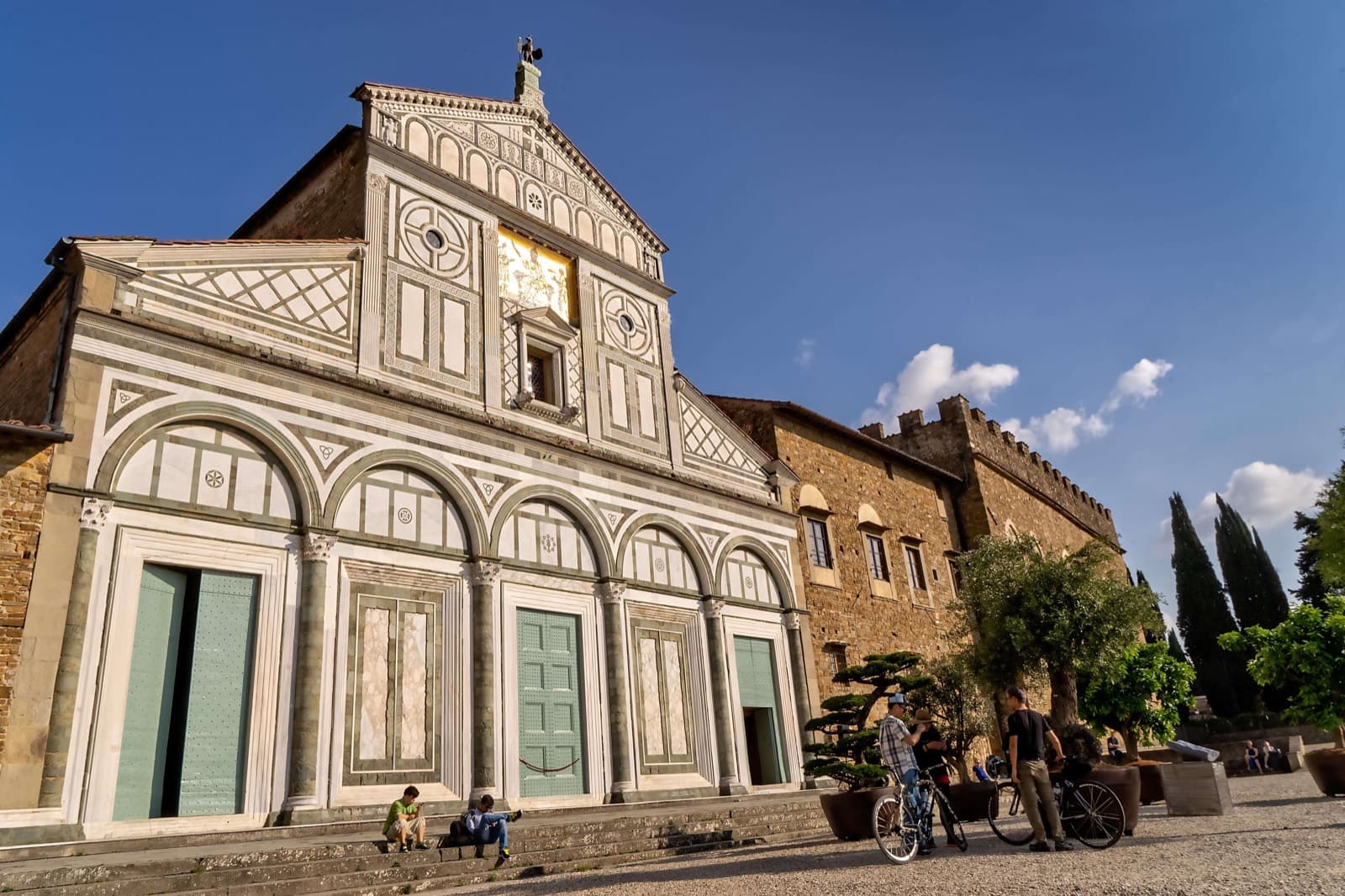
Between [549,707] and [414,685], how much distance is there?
2586 millimetres

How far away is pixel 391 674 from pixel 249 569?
8.21 feet

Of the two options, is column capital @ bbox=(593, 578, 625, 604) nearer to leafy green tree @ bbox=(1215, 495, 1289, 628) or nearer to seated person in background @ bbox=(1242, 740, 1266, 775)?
seated person in background @ bbox=(1242, 740, 1266, 775)

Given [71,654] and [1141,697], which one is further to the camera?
[1141,697]

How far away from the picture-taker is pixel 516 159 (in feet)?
60.6

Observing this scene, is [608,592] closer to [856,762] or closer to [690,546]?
[690,546]

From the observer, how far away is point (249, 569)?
11.6 m

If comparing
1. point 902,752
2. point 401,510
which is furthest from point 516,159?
point 902,752

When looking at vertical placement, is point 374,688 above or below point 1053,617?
below

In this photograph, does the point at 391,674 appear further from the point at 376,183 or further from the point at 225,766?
the point at 376,183

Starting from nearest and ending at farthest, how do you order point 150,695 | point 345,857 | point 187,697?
point 345,857, point 150,695, point 187,697

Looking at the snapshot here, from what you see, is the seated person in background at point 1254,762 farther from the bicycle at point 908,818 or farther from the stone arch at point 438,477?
the stone arch at point 438,477

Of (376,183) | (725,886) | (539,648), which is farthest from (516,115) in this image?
(725,886)

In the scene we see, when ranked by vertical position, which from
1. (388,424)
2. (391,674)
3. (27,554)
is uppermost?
(388,424)

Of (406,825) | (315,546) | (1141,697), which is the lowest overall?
(406,825)
